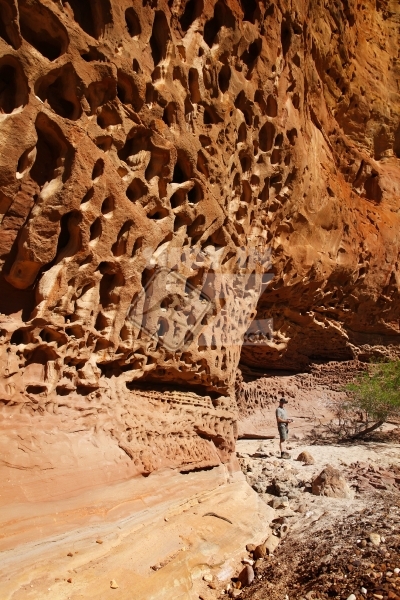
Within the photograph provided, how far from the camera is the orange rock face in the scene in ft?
11.0

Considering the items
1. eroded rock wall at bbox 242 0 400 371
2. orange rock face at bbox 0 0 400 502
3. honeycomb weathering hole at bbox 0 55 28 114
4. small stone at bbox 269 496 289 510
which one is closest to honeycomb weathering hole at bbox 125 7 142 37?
orange rock face at bbox 0 0 400 502

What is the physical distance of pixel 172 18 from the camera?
4.49 m

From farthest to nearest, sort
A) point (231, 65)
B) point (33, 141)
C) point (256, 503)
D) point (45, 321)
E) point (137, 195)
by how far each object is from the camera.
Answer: point (231, 65) → point (256, 503) → point (137, 195) → point (45, 321) → point (33, 141)

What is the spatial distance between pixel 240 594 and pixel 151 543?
758 mm

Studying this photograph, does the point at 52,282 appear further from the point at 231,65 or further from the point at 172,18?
the point at 231,65

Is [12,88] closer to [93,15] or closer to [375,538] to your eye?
[93,15]

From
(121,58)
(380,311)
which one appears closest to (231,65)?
(121,58)

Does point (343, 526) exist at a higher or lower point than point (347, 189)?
lower

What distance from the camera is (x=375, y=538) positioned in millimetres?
3238

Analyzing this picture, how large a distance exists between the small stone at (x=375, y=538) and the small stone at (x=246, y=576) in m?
0.92

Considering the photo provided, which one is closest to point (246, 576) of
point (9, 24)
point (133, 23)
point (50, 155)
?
point (50, 155)

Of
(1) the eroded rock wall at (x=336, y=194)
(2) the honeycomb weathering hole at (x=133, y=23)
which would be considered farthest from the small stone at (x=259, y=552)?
(1) the eroded rock wall at (x=336, y=194)

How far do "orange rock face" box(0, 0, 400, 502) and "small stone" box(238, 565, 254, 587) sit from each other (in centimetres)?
129

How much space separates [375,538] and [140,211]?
3.41 meters
